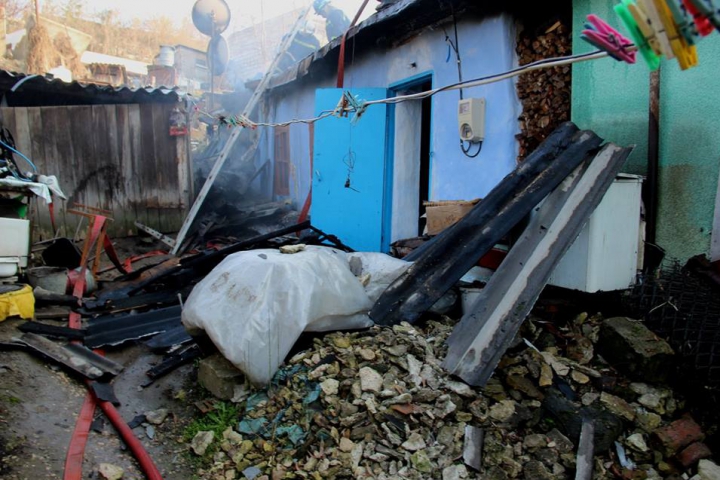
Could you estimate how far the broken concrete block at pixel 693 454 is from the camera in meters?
2.54

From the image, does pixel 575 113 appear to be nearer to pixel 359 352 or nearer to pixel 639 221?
pixel 639 221

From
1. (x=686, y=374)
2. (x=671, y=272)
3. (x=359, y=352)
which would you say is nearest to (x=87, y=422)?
(x=359, y=352)

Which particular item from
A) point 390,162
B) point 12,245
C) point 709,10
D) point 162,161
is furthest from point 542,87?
point 162,161

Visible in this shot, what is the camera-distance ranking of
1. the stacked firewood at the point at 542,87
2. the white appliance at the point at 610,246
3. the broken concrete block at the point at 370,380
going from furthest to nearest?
the stacked firewood at the point at 542,87
the white appliance at the point at 610,246
the broken concrete block at the point at 370,380

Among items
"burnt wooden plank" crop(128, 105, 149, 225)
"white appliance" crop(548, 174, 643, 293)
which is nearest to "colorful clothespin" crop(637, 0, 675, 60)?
"white appliance" crop(548, 174, 643, 293)

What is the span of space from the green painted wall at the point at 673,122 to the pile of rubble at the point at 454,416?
107cm

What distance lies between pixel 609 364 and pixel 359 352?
5.44 ft

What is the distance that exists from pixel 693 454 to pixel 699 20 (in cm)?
232

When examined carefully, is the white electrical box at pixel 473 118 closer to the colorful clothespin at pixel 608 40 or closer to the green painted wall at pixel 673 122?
the green painted wall at pixel 673 122

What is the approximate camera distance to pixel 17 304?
465 centimetres

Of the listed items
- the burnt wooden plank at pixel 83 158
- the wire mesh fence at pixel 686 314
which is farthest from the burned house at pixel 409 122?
the burnt wooden plank at pixel 83 158

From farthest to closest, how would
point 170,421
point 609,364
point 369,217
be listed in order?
1. point 369,217
2. point 170,421
3. point 609,364

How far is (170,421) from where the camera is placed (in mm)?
3471

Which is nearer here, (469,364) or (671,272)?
(469,364)
